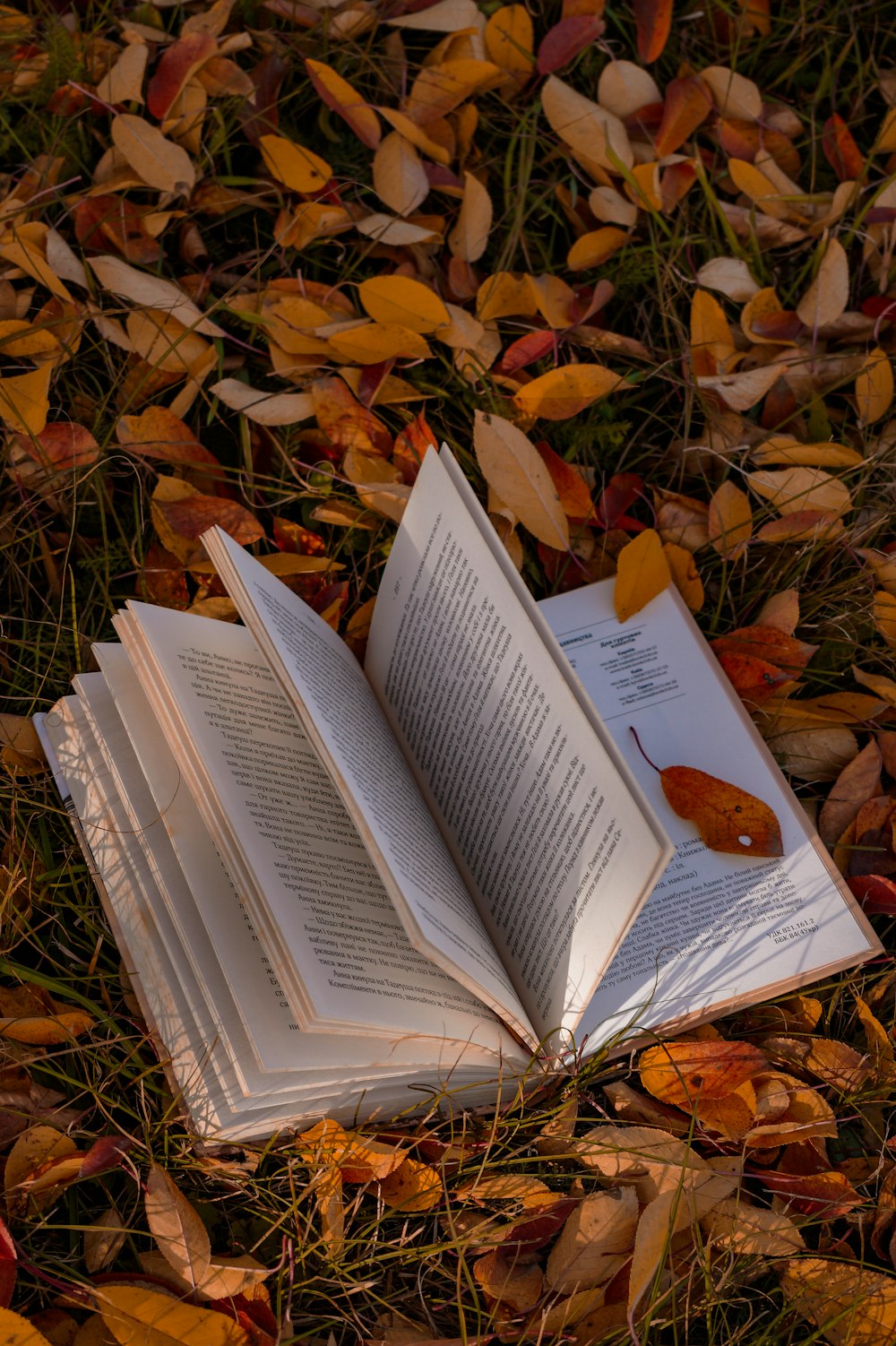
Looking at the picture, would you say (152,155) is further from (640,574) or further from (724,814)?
(724,814)

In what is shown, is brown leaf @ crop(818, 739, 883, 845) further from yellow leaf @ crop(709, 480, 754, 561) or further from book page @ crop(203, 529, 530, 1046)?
book page @ crop(203, 529, 530, 1046)

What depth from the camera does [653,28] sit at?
1.42 metres

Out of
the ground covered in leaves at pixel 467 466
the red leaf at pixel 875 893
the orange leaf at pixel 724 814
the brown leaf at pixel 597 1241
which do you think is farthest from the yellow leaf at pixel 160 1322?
the red leaf at pixel 875 893

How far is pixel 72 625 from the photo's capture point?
1211mm

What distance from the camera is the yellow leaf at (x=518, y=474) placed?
45.9 inches

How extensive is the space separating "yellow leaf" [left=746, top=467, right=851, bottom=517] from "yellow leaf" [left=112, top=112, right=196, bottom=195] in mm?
742

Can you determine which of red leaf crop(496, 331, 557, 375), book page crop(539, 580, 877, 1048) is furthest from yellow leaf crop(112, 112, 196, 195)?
book page crop(539, 580, 877, 1048)

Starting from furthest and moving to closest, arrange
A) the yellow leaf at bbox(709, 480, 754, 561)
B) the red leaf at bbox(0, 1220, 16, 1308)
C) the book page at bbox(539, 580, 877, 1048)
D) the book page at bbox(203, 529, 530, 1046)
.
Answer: the yellow leaf at bbox(709, 480, 754, 561) < the book page at bbox(539, 580, 877, 1048) < the red leaf at bbox(0, 1220, 16, 1308) < the book page at bbox(203, 529, 530, 1046)

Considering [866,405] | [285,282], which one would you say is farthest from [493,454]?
[866,405]

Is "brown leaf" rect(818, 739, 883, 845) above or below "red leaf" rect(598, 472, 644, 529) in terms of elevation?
below

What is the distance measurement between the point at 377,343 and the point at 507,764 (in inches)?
22.0

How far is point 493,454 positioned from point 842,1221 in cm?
82

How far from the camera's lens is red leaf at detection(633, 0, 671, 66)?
1415 mm

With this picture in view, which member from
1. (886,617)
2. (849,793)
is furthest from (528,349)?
(849,793)
